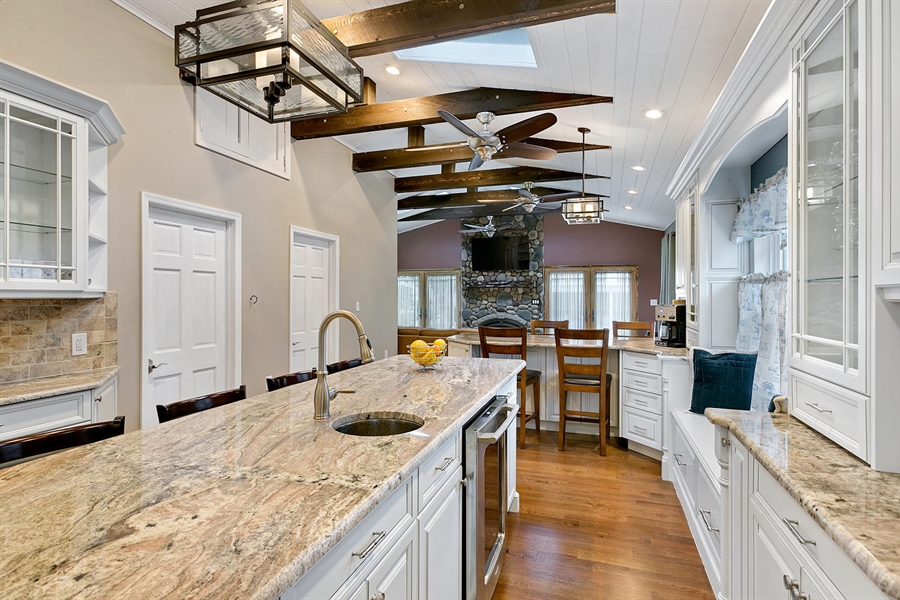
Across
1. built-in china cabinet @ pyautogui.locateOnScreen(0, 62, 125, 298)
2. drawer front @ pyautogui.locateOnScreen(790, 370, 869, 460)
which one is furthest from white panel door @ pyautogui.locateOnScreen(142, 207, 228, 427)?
drawer front @ pyautogui.locateOnScreen(790, 370, 869, 460)

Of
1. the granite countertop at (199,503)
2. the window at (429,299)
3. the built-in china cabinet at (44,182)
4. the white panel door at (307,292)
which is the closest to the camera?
the granite countertop at (199,503)

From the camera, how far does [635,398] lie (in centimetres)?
401

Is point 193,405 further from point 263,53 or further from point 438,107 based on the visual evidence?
point 438,107

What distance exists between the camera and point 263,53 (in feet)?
5.03

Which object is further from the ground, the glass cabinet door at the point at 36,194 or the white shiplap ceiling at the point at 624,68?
the white shiplap ceiling at the point at 624,68

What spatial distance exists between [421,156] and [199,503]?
4.48m

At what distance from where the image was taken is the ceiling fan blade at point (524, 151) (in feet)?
11.7

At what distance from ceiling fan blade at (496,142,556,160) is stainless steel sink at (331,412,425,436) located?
244cm

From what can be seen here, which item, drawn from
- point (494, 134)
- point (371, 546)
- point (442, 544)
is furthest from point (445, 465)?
point (494, 134)

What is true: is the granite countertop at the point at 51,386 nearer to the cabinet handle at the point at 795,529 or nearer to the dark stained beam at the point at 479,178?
the cabinet handle at the point at 795,529

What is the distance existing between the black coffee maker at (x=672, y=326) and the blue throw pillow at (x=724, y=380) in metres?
1.08

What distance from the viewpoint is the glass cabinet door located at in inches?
81.9

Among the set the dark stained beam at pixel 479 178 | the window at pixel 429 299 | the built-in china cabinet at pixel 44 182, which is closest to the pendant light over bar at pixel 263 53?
the built-in china cabinet at pixel 44 182

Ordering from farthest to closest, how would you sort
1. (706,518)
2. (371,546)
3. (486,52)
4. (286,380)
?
(486,52) < (286,380) < (706,518) < (371,546)
